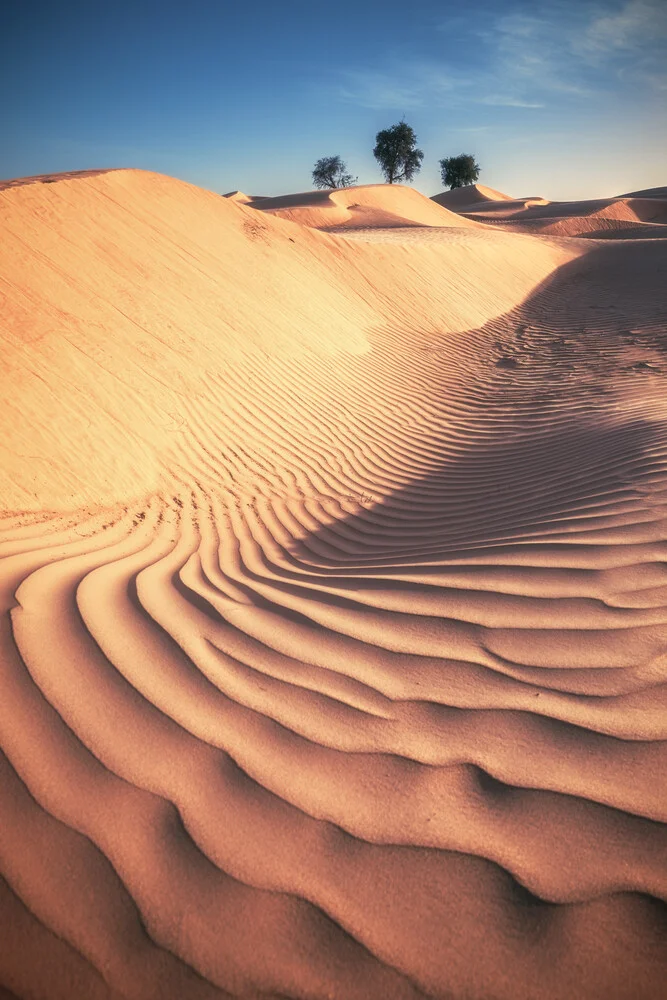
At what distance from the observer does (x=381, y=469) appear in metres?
5.77

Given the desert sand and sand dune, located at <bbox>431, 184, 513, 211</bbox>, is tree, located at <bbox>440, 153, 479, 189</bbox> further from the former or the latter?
the desert sand

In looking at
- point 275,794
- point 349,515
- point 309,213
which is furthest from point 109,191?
point 309,213

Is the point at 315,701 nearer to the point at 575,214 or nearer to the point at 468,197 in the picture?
the point at 575,214

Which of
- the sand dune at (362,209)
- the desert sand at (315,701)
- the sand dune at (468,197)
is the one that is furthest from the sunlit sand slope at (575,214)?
the desert sand at (315,701)

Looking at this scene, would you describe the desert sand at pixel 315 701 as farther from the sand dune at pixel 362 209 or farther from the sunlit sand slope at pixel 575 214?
the sunlit sand slope at pixel 575 214

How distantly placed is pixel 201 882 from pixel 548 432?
5.45m

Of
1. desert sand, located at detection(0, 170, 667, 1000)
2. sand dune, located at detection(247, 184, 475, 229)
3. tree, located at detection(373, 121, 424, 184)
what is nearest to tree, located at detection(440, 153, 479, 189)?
tree, located at detection(373, 121, 424, 184)

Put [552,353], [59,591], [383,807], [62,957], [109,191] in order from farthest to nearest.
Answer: [552,353], [109,191], [59,591], [383,807], [62,957]

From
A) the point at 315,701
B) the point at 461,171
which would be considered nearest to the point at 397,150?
the point at 461,171

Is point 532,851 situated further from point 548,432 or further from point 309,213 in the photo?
point 309,213

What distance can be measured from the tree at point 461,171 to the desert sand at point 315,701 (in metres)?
57.5

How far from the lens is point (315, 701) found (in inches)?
77.4

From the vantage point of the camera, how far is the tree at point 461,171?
5456cm

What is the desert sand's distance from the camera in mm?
1282
